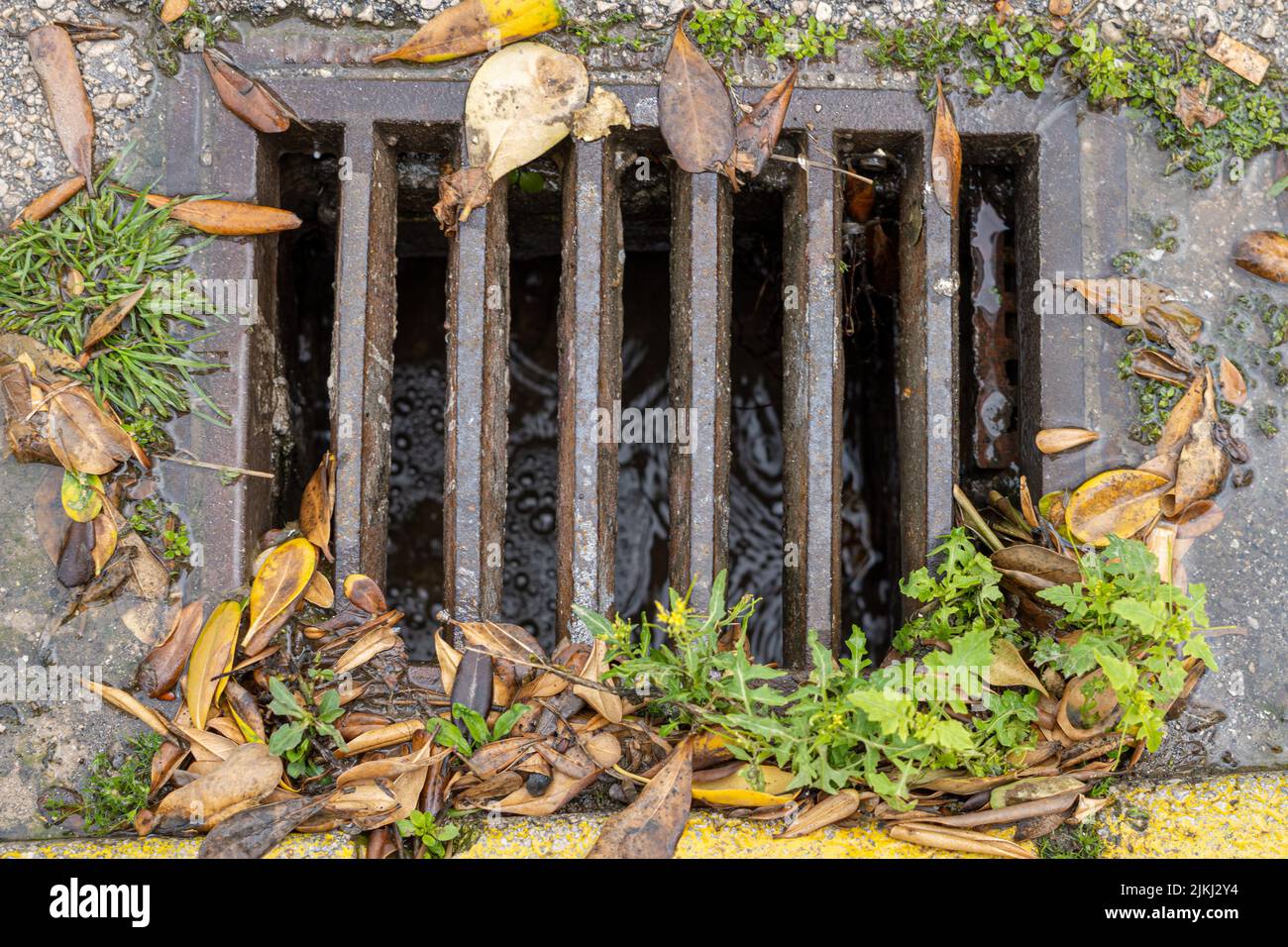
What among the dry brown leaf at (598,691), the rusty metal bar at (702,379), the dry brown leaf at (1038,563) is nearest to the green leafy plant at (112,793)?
the dry brown leaf at (598,691)

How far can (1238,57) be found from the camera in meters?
2.00

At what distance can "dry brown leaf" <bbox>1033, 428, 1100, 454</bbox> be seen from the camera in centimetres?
198

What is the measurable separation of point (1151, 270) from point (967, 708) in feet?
3.24

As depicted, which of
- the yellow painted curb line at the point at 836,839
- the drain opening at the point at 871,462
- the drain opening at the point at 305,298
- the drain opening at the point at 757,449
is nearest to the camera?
the yellow painted curb line at the point at 836,839

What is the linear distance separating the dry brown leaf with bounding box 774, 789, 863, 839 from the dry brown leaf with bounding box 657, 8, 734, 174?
1269 mm

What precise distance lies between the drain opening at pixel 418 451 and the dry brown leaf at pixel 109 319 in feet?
3.21

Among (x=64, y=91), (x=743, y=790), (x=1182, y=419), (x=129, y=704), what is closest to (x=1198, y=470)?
(x=1182, y=419)

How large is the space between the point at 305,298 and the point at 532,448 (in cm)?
77

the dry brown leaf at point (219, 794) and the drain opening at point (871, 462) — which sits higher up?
the drain opening at point (871, 462)

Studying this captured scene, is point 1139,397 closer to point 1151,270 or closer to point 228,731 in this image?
point 1151,270

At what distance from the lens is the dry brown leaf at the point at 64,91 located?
1940 millimetres

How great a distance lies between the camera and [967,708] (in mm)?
1842

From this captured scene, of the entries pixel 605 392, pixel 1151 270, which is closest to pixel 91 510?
pixel 605 392

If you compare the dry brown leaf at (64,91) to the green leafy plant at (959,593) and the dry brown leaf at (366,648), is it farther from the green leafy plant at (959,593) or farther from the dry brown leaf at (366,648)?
the green leafy plant at (959,593)
